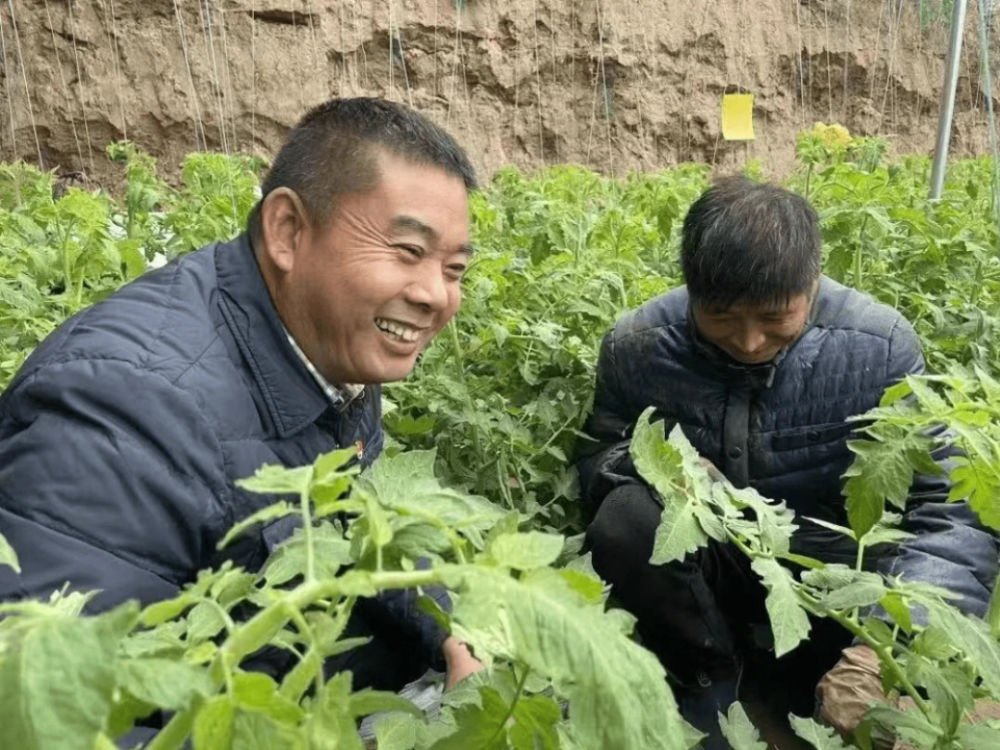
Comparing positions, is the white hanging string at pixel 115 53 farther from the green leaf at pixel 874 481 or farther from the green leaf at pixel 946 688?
the green leaf at pixel 946 688

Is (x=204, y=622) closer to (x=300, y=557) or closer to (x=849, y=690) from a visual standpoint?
(x=300, y=557)

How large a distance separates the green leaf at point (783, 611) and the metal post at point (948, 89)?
9.02 ft

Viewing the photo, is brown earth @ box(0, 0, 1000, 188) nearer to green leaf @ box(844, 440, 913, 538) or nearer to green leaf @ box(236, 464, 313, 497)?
green leaf @ box(844, 440, 913, 538)

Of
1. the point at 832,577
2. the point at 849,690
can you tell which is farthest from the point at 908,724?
the point at 849,690

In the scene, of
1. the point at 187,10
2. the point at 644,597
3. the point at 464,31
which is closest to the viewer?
the point at 644,597

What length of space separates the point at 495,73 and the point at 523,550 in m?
11.5

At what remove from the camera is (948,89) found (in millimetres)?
3684

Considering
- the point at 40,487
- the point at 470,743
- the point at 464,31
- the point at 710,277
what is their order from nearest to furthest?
the point at 470,743 → the point at 40,487 → the point at 710,277 → the point at 464,31

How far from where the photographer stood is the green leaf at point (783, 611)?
1.18 meters

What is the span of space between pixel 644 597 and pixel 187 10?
909 centimetres

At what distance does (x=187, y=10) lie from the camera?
32.9 ft

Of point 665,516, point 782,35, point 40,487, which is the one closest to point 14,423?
point 40,487

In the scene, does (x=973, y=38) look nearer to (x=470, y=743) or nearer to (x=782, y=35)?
(x=782, y=35)

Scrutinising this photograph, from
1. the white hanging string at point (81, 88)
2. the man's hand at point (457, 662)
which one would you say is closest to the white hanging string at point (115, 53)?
the white hanging string at point (81, 88)
